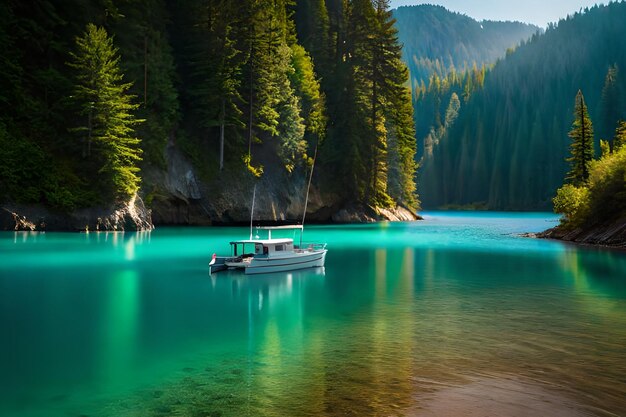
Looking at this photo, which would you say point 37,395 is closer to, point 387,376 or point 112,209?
point 387,376

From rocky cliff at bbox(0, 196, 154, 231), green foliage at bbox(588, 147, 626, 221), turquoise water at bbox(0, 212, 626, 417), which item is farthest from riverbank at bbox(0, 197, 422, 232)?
green foliage at bbox(588, 147, 626, 221)

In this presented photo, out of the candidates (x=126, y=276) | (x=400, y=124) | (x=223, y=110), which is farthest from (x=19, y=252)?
(x=400, y=124)

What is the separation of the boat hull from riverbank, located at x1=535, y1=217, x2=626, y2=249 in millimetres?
25378


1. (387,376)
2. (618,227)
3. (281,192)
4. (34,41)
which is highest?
(34,41)

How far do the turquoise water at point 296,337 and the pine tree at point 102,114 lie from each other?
927 inches

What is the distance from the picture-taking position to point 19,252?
111ft

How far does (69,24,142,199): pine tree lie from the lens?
51.8 meters

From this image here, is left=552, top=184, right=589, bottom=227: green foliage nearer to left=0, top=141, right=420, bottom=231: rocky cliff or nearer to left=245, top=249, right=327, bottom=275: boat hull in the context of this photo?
left=245, top=249, right=327, bottom=275: boat hull

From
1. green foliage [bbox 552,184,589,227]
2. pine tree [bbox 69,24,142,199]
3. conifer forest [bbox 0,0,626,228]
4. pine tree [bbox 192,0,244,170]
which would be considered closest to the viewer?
green foliage [bbox 552,184,589,227]

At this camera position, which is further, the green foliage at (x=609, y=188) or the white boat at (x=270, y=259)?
the green foliage at (x=609, y=188)

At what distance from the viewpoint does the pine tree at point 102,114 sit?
170ft

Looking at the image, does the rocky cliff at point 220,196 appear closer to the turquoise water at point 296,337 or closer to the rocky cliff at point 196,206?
the rocky cliff at point 196,206

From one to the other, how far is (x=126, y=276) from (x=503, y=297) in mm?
16903

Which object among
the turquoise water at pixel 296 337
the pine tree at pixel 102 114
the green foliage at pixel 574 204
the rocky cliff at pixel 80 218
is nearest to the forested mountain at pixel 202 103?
the pine tree at pixel 102 114
